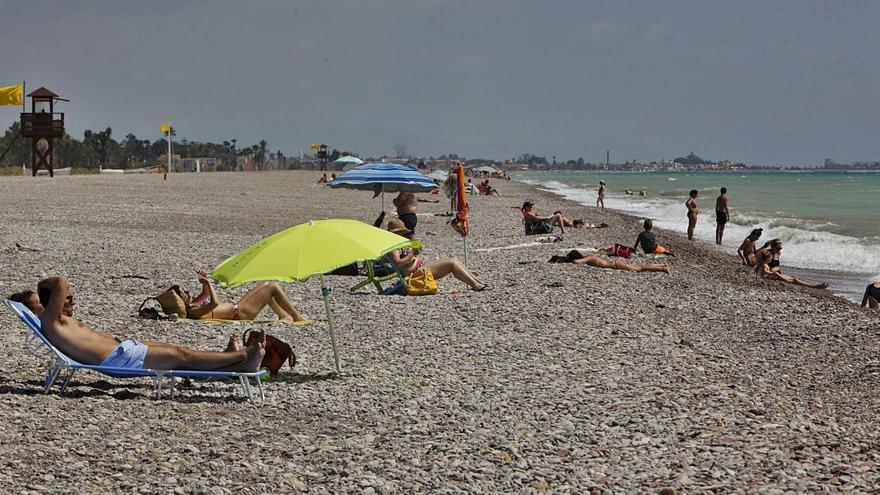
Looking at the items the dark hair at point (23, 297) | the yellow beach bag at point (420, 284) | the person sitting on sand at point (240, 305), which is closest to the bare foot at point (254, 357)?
A: the dark hair at point (23, 297)

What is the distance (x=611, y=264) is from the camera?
50.9 ft

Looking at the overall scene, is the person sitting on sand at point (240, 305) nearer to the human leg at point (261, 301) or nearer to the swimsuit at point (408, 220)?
the human leg at point (261, 301)

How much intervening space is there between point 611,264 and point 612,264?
15 millimetres

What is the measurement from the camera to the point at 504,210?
3803cm

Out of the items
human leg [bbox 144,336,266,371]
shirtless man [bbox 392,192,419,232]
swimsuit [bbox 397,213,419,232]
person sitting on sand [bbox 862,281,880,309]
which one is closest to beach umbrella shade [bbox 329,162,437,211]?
shirtless man [bbox 392,192,419,232]

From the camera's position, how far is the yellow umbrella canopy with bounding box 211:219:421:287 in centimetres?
728

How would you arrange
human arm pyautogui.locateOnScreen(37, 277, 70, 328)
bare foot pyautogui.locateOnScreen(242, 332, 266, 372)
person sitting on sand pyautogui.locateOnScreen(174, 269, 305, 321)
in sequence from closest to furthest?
human arm pyautogui.locateOnScreen(37, 277, 70, 328)
bare foot pyautogui.locateOnScreen(242, 332, 266, 372)
person sitting on sand pyautogui.locateOnScreen(174, 269, 305, 321)

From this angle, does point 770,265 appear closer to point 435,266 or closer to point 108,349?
point 435,266

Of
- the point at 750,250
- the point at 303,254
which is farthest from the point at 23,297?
the point at 750,250

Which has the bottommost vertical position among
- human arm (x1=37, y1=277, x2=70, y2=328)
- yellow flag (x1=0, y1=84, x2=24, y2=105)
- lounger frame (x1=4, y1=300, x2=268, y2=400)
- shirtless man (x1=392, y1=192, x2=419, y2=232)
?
lounger frame (x1=4, y1=300, x2=268, y2=400)

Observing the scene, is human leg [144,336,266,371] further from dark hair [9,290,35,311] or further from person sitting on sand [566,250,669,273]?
person sitting on sand [566,250,669,273]

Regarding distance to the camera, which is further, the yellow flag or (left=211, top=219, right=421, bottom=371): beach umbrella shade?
the yellow flag

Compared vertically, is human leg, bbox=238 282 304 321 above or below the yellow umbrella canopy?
below

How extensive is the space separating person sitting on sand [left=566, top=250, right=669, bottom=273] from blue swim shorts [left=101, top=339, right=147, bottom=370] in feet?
31.3
